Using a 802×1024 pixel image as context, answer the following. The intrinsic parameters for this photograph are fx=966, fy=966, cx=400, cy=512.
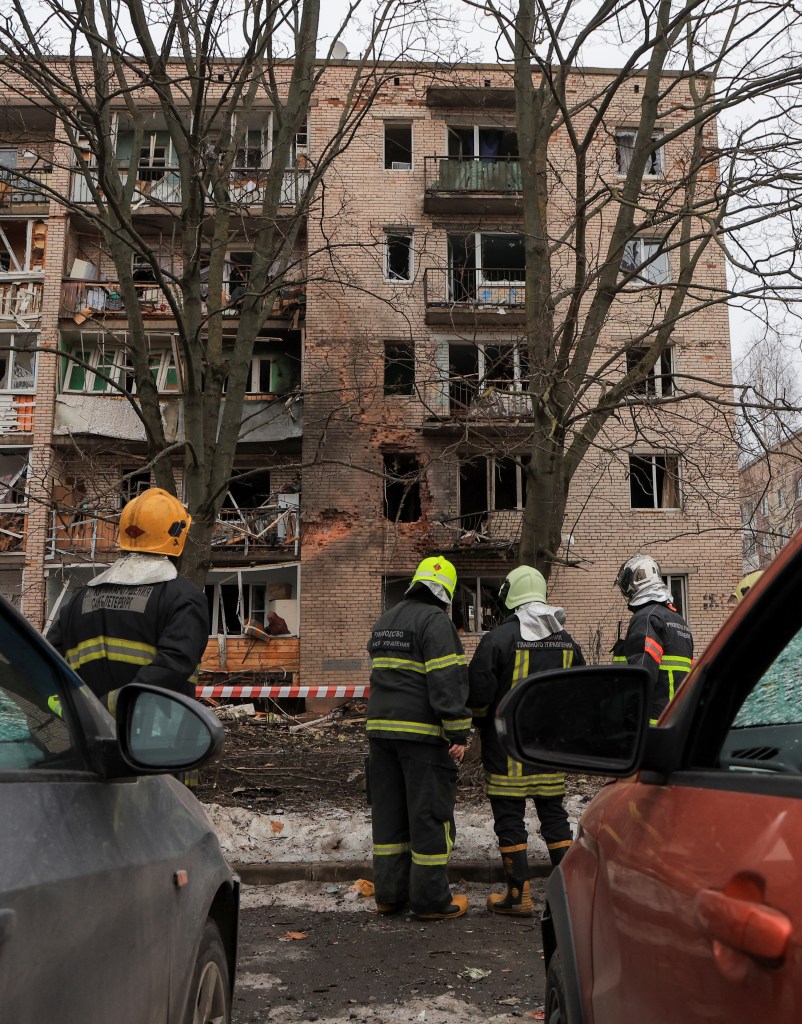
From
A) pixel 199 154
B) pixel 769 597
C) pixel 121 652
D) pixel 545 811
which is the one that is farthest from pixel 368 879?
pixel 199 154

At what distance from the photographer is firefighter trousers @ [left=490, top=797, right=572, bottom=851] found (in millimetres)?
5859

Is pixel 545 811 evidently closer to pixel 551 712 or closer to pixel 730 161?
pixel 551 712

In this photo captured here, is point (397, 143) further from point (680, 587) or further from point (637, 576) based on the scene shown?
point (637, 576)

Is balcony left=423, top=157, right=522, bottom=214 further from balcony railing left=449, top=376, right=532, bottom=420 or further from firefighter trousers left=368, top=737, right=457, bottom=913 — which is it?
firefighter trousers left=368, top=737, right=457, bottom=913

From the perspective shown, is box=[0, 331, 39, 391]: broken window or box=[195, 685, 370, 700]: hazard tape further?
box=[0, 331, 39, 391]: broken window

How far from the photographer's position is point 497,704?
19.1 ft

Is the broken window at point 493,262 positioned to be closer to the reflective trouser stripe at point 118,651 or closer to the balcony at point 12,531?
the balcony at point 12,531

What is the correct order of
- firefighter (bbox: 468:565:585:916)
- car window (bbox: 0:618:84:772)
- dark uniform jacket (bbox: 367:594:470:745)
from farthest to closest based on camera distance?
firefighter (bbox: 468:565:585:916) → dark uniform jacket (bbox: 367:594:470:745) → car window (bbox: 0:618:84:772)

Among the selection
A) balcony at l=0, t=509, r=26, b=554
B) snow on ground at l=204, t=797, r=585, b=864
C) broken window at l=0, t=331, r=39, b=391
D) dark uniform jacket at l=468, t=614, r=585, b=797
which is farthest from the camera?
broken window at l=0, t=331, r=39, b=391

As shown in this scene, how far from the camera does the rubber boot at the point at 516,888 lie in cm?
572

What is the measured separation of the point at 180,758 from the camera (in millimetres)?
1963

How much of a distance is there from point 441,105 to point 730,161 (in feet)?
64.3

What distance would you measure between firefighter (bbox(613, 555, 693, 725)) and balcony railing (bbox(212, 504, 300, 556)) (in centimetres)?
1821

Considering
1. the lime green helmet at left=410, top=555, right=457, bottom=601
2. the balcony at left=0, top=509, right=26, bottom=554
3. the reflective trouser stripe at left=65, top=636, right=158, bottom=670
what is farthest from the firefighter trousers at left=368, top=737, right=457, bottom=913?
the balcony at left=0, top=509, right=26, bottom=554
